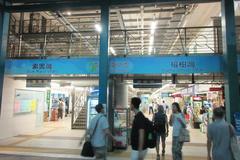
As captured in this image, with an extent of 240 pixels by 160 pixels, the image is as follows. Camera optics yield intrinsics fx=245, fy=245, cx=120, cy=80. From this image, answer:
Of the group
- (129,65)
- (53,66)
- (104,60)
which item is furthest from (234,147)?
(53,66)

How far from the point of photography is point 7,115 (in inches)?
395

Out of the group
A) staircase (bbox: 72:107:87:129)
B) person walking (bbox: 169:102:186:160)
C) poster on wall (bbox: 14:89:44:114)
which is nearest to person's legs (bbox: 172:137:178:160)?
person walking (bbox: 169:102:186:160)

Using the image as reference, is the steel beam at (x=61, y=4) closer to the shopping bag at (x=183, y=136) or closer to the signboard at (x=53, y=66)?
the signboard at (x=53, y=66)

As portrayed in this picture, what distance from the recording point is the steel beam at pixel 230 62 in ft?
20.4

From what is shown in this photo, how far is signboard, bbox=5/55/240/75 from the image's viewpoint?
693 cm

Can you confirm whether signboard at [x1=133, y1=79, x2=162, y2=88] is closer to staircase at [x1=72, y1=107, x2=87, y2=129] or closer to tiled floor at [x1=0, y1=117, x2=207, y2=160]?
tiled floor at [x1=0, y1=117, x2=207, y2=160]

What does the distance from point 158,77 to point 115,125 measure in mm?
2306

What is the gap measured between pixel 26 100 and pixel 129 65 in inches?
257

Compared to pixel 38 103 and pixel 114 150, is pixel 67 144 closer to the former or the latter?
pixel 114 150

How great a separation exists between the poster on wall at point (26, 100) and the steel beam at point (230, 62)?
27.9ft

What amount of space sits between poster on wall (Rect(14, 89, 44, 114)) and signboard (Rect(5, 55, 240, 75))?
3.12 m

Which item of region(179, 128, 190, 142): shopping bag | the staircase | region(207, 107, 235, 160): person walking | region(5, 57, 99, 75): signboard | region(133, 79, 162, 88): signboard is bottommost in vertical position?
the staircase

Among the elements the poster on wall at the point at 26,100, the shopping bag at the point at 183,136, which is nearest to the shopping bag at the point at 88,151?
the shopping bag at the point at 183,136

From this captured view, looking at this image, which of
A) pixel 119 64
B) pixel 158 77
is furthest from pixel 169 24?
pixel 119 64
